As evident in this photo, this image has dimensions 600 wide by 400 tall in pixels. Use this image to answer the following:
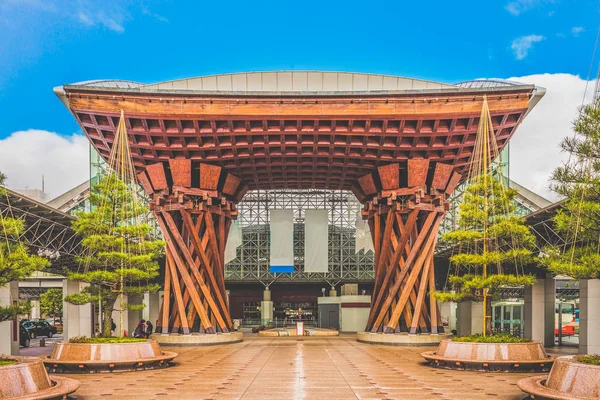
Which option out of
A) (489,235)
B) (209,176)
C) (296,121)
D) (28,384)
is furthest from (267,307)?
(28,384)

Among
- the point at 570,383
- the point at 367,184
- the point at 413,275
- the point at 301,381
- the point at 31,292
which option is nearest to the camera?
the point at 570,383

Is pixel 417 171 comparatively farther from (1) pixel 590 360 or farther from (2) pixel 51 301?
(2) pixel 51 301

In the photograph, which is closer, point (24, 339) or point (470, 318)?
point (24, 339)

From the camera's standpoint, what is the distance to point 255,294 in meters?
70.1

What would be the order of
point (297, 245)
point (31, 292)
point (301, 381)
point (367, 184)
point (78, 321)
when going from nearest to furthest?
point (301, 381)
point (367, 184)
point (78, 321)
point (297, 245)
point (31, 292)

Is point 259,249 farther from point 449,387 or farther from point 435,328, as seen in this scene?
point 449,387

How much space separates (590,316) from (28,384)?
2116 centimetres

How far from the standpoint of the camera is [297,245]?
6750 cm

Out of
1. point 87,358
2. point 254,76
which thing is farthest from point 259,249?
point 87,358

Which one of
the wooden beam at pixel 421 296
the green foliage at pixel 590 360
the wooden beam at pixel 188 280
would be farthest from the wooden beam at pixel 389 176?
the green foliage at pixel 590 360

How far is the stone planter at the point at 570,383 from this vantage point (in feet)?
35.6

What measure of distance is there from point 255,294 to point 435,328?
42313mm

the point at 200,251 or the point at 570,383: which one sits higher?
the point at 200,251

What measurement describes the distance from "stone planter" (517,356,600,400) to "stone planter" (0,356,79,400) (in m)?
8.44
